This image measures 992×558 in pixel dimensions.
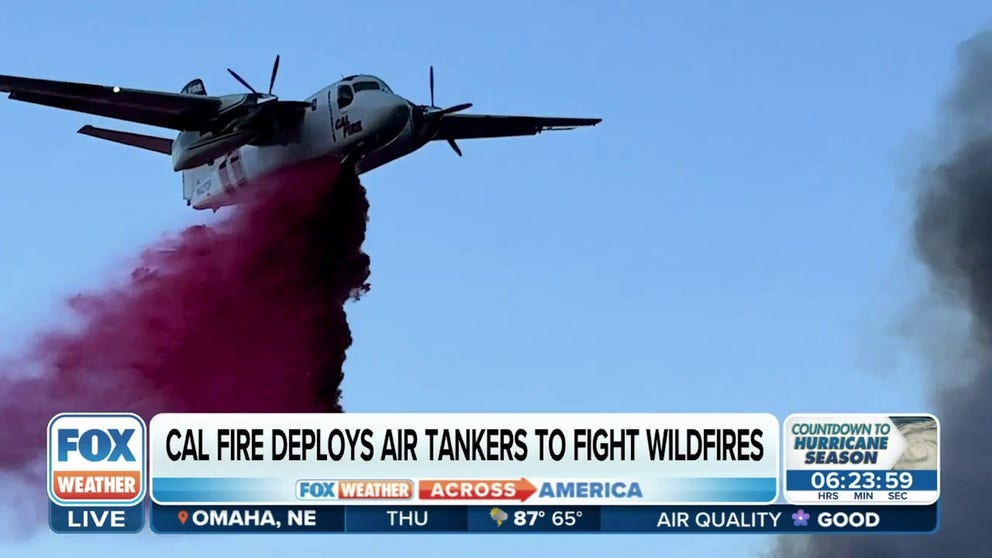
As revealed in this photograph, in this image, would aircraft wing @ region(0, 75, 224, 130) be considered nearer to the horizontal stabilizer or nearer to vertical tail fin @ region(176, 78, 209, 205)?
vertical tail fin @ region(176, 78, 209, 205)

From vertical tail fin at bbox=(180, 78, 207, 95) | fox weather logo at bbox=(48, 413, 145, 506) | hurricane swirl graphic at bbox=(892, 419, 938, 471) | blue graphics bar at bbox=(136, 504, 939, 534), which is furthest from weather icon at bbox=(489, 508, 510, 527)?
vertical tail fin at bbox=(180, 78, 207, 95)

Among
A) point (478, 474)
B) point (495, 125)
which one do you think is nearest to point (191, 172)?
point (495, 125)

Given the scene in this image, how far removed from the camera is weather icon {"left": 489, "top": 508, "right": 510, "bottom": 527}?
26078 millimetres

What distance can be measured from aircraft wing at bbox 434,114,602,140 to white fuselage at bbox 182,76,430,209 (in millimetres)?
5094

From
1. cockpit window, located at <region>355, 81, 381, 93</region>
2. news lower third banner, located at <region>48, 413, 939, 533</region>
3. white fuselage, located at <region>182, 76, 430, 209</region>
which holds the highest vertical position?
cockpit window, located at <region>355, 81, 381, 93</region>

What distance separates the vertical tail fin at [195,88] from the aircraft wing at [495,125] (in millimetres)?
7272

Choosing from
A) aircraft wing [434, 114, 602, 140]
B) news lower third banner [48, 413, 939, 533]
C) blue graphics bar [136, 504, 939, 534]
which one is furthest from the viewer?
aircraft wing [434, 114, 602, 140]

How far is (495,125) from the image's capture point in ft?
169

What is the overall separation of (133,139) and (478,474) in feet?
95.0

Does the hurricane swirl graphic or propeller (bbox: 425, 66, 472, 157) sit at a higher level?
propeller (bbox: 425, 66, 472, 157)

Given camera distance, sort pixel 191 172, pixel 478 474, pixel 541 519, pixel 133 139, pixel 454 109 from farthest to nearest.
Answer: pixel 133 139, pixel 191 172, pixel 454 109, pixel 478 474, pixel 541 519

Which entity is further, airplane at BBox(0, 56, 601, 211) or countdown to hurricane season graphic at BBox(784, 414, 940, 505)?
airplane at BBox(0, 56, 601, 211)

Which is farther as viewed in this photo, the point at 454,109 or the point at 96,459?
the point at 454,109

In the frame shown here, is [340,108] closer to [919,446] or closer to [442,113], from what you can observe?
[442,113]
